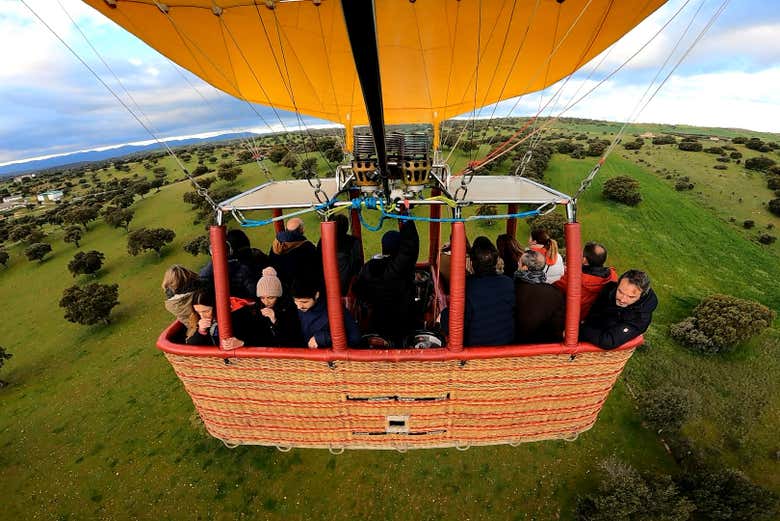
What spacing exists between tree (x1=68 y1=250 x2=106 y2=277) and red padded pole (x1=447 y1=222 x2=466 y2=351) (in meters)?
26.9

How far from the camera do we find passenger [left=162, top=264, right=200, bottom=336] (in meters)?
2.60

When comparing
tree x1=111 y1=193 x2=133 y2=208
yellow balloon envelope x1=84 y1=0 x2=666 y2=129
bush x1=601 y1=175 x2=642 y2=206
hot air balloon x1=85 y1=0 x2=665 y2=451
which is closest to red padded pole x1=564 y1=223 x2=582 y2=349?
hot air balloon x1=85 y1=0 x2=665 y2=451

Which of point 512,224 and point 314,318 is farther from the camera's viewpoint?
point 512,224

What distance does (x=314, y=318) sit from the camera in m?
2.40

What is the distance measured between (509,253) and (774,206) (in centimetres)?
2832

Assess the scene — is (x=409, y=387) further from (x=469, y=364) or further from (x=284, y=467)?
(x=284, y=467)

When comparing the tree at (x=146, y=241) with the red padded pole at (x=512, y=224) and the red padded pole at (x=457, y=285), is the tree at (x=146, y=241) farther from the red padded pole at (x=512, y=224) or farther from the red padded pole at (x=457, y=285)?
the red padded pole at (x=457, y=285)

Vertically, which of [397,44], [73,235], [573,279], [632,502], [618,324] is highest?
[397,44]

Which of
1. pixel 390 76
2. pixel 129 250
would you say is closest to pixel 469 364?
pixel 390 76

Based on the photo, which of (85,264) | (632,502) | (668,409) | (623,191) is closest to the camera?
(632,502)

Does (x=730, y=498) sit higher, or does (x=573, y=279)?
(x=573, y=279)

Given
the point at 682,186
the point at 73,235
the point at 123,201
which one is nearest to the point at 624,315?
the point at 682,186

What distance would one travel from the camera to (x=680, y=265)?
17.2m

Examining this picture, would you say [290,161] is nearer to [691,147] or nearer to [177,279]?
[177,279]
